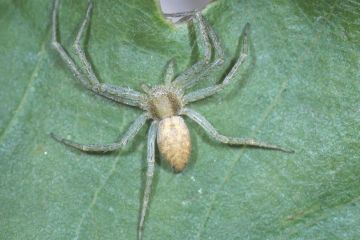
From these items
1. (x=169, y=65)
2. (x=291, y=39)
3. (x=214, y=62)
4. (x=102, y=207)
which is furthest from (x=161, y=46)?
(x=102, y=207)

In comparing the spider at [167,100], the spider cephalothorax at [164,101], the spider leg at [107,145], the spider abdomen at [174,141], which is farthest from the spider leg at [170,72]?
the spider leg at [107,145]

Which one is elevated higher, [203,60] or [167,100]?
[203,60]

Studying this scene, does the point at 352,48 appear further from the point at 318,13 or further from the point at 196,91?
the point at 196,91

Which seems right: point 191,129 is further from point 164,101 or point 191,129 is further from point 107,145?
point 107,145

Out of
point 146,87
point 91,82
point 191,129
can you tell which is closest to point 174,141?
point 191,129

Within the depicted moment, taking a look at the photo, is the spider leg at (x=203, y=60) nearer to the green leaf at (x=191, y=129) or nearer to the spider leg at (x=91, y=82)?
the green leaf at (x=191, y=129)

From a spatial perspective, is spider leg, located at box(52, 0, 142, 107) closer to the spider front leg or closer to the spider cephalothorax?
the spider cephalothorax

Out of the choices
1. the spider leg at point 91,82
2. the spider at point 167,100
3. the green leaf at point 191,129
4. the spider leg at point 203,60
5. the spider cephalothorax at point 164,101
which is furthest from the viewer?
the spider cephalothorax at point 164,101
